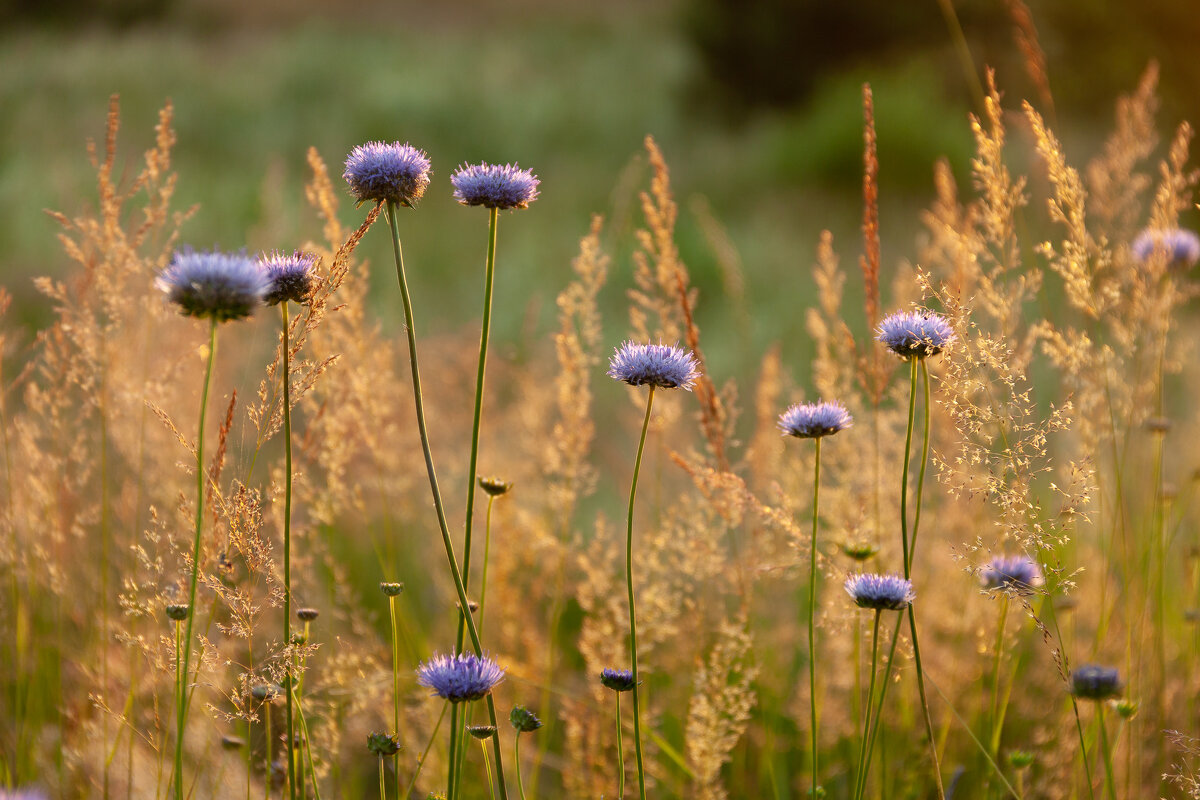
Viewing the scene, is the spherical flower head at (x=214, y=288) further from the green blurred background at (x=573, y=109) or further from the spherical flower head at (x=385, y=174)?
the green blurred background at (x=573, y=109)

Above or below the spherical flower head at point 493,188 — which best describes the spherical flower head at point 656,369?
below

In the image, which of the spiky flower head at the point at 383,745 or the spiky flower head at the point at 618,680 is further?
the spiky flower head at the point at 618,680

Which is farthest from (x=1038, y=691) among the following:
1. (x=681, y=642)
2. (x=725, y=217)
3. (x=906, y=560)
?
(x=725, y=217)

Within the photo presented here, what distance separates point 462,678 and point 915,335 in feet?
2.58

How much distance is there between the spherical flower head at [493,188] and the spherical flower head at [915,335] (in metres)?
0.57

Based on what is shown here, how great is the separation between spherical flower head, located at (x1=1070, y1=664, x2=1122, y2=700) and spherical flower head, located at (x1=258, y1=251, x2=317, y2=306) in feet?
4.09

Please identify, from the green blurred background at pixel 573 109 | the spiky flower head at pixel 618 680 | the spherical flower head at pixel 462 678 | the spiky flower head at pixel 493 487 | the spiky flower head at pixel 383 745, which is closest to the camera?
the spherical flower head at pixel 462 678

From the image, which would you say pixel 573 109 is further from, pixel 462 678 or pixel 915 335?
pixel 462 678

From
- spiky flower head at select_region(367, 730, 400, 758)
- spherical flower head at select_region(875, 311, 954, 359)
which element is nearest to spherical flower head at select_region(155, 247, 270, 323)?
spiky flower head at select_region(367, 730, 400, 758)

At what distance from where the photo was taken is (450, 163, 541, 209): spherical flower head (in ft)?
4.52

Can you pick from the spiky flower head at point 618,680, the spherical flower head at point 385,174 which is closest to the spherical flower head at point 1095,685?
the spiky flower head at point 618,680

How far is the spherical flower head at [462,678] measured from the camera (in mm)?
1165

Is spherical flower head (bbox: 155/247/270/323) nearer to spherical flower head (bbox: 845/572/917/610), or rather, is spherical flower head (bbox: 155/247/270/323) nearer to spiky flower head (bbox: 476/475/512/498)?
spiky flower head (bbox: 476/475/512/498)

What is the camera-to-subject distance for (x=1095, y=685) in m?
1.40
